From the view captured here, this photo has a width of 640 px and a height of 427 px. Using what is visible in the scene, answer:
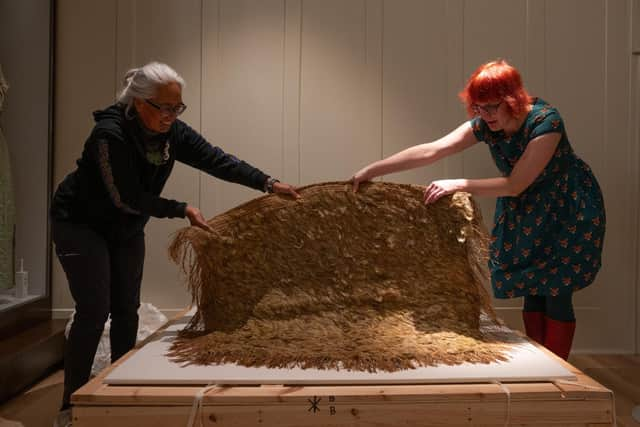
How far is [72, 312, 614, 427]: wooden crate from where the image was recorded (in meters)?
1.59

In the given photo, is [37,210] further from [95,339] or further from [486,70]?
[486,70]

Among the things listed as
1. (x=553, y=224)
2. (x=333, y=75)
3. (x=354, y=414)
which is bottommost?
(x=354, y=414)

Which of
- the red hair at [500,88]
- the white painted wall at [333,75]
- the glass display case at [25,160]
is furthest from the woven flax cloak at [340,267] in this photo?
the glass display case at [25,160]

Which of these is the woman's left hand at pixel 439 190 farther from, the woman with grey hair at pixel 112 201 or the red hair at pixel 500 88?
the woman with grey hair at pixel 112 201

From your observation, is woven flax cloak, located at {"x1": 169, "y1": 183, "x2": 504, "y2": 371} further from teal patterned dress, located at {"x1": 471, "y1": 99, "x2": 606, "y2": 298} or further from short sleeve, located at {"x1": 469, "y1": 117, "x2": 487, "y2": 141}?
short sleeve, located at {"x1": 469, "y1": 117, "x2": 487, "y2": 141}

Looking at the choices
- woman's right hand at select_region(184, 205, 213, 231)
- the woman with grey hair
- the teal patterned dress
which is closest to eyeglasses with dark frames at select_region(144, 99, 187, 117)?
the woman with grey hair

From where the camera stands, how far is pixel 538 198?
2246 millimetres

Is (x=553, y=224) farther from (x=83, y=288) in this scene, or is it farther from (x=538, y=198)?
(x=83, y=288)

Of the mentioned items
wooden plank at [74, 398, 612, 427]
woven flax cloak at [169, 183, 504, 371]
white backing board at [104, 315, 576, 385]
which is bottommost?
wooden plank at [74, 398, 612, 427]

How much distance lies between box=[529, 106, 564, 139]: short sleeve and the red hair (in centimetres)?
6

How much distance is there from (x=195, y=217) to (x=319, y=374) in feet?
2.53

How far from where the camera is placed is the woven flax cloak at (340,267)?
2189 mm

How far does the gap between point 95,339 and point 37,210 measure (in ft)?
4.57

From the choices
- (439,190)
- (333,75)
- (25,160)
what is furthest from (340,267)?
(25,160)
